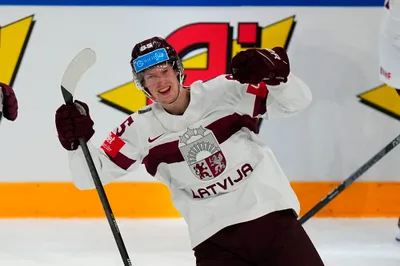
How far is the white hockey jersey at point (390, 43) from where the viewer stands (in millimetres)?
2523

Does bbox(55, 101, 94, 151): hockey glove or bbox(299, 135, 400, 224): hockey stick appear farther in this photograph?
bbox(299, 135, 400, 224): hockey stick

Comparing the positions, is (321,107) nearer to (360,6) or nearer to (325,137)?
(325,137)

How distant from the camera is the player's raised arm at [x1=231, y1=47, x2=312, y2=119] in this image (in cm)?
159

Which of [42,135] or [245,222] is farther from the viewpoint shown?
[42,135]

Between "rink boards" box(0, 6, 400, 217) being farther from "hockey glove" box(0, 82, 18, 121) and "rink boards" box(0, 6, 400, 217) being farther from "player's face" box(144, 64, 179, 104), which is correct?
"player's face" box(144, 64, 179, 104)

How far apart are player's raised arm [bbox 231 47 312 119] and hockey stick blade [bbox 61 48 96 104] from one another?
0.42 metres

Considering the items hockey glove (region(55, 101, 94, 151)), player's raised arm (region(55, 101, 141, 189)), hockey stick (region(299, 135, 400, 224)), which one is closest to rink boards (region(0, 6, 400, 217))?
hockey stick (region(299, 135, 400, 224))

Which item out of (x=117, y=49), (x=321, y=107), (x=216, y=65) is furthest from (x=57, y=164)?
(x=321, y=107)

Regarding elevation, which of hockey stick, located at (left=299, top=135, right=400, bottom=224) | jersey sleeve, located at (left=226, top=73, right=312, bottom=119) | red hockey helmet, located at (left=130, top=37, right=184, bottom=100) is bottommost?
hockey stick, located at (left=299, top=135, right=400, bottom=224)

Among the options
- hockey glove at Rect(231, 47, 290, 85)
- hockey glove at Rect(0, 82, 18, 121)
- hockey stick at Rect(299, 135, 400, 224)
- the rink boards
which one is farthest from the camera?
the rink boards

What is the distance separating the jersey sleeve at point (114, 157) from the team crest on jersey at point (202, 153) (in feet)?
0.53

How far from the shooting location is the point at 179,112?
5.81 ft

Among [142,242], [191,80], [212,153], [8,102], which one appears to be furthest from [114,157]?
[191,80]

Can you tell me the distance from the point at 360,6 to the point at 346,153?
770 mm
